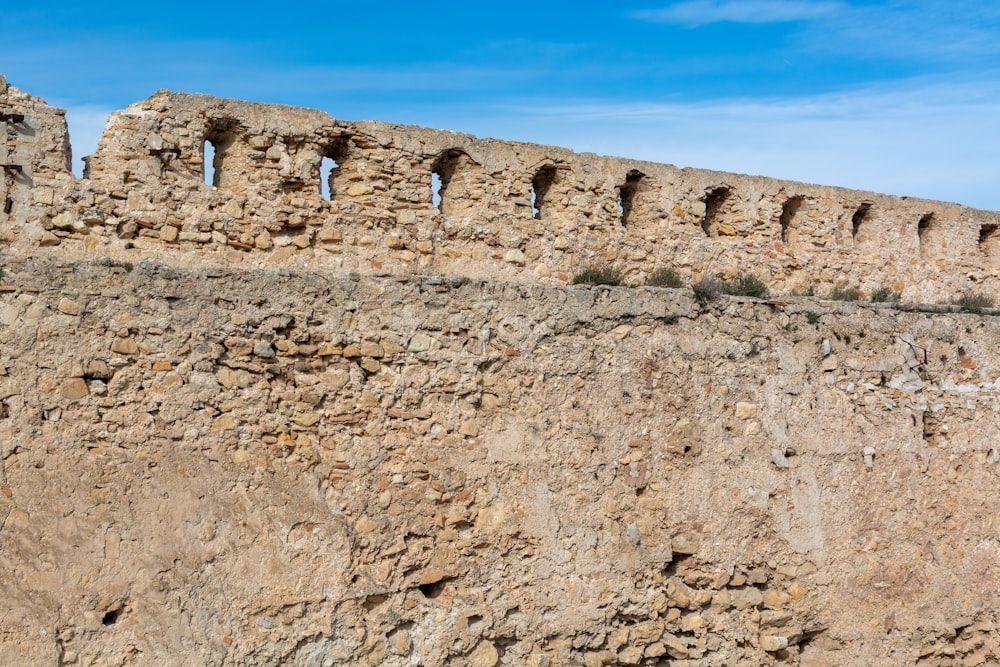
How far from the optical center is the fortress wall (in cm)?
440

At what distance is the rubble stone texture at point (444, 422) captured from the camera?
4438 mm

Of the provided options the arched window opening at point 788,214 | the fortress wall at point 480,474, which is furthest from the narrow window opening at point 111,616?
the arched window opening at point 788,214

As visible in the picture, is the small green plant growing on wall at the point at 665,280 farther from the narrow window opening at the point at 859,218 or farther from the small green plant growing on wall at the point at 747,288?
the narrow window opening at the point at 859,218

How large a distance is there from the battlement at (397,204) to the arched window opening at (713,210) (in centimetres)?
1

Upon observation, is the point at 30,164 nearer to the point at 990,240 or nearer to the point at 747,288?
the point at 747,288

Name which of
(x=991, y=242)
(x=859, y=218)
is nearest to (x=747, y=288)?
(x=859, y=218)

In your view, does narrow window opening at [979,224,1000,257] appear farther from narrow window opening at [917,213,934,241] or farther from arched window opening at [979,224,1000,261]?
narrow window opening at [917,213,934,241]

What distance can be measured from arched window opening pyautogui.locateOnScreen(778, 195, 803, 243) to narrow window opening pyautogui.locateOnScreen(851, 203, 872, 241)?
1.73ft

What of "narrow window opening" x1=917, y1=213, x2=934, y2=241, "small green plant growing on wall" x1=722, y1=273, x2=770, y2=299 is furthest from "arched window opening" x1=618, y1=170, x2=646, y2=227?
"narrow window opening" x1=917, y1=213, x2=934, y2=241

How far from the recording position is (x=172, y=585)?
4477 mm

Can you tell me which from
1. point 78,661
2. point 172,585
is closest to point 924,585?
point 172,585

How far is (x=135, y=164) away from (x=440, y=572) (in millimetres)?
2653

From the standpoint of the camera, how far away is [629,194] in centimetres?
655

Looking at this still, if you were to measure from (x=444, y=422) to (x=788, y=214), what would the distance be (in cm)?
353
